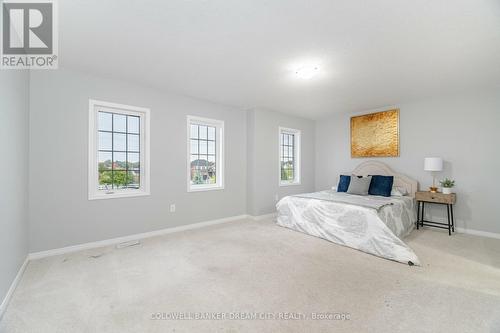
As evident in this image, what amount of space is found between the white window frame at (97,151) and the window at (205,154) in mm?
731

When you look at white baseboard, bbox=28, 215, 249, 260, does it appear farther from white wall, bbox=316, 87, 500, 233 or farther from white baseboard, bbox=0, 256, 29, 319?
white wall, bbox=316, 87, 500, 233

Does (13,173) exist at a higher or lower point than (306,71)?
lower

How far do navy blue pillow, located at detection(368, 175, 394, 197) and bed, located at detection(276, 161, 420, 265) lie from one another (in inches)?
7.9

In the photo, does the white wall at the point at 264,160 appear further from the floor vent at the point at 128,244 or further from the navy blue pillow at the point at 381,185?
the floor vent at the point at 128,244

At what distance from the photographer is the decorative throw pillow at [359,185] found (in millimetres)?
4280

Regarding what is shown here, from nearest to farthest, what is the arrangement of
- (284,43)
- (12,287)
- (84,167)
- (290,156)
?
(12,287) → (284,43) → (84,167) → (290,156)

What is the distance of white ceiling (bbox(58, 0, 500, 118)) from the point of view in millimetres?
1799

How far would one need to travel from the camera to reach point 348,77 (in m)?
3.15

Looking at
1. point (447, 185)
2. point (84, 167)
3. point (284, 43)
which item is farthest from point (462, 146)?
point (84, 167)

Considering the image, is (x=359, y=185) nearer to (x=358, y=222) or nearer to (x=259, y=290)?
(x=358, y=222)

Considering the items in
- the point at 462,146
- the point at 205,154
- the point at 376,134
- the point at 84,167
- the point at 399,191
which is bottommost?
the point at 399,191

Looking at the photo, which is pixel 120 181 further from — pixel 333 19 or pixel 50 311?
pixel 333 19

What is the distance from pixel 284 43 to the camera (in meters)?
2.29

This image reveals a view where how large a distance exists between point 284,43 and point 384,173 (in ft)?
12.2
